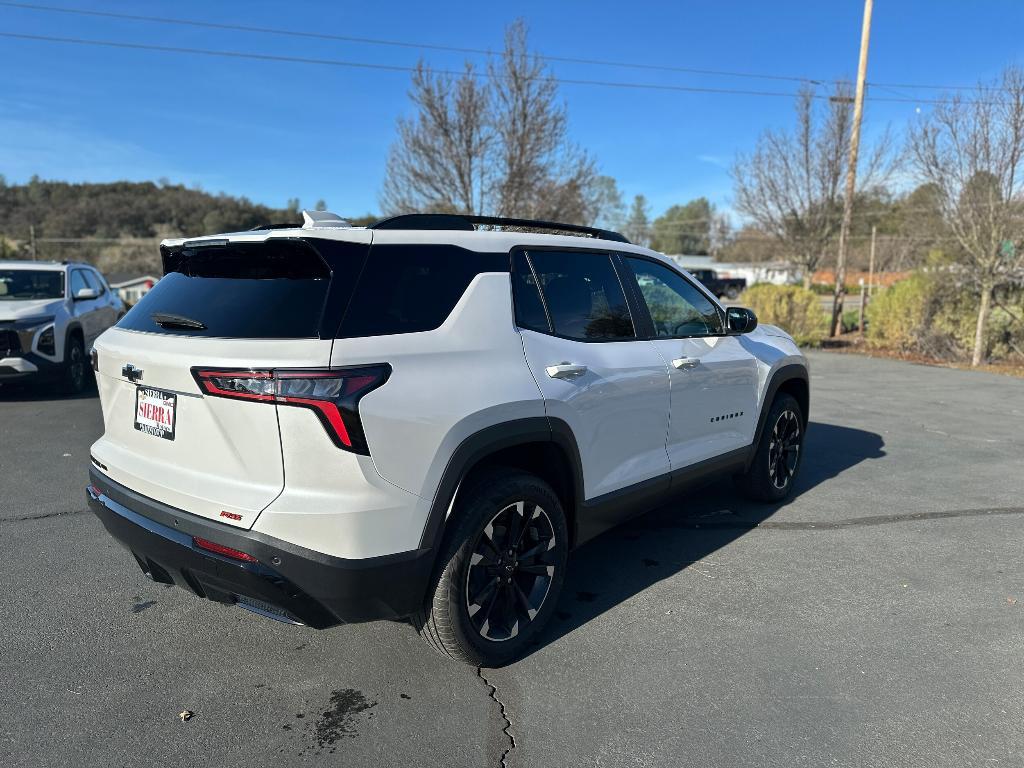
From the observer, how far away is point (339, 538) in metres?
2.41

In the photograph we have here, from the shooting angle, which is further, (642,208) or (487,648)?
(642,208)

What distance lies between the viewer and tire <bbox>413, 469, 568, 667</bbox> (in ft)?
9.06

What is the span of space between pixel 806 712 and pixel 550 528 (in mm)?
1228

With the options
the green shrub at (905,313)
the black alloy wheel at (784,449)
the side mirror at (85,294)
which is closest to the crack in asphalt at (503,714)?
the black alloy wheel at (784,449)

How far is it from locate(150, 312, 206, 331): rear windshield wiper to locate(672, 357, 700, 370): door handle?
2.42 m

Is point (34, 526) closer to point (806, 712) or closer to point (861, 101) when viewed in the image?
point (806, 712)

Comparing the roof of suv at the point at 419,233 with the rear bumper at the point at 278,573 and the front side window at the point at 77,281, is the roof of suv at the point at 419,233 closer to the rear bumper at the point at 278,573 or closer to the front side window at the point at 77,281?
the rear bumper at the point at 278,573

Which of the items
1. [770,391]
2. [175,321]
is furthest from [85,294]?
[770,391]

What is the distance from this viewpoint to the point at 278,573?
2.43 meters

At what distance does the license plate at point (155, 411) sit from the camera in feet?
8.81

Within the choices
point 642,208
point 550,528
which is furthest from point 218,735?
point 642,208

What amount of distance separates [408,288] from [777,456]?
11.6ft

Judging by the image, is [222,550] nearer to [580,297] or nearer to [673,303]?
[580,297]

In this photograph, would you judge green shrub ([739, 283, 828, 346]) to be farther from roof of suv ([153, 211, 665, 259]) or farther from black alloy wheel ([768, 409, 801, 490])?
roof of suv ([153, 211, 665, 259])
